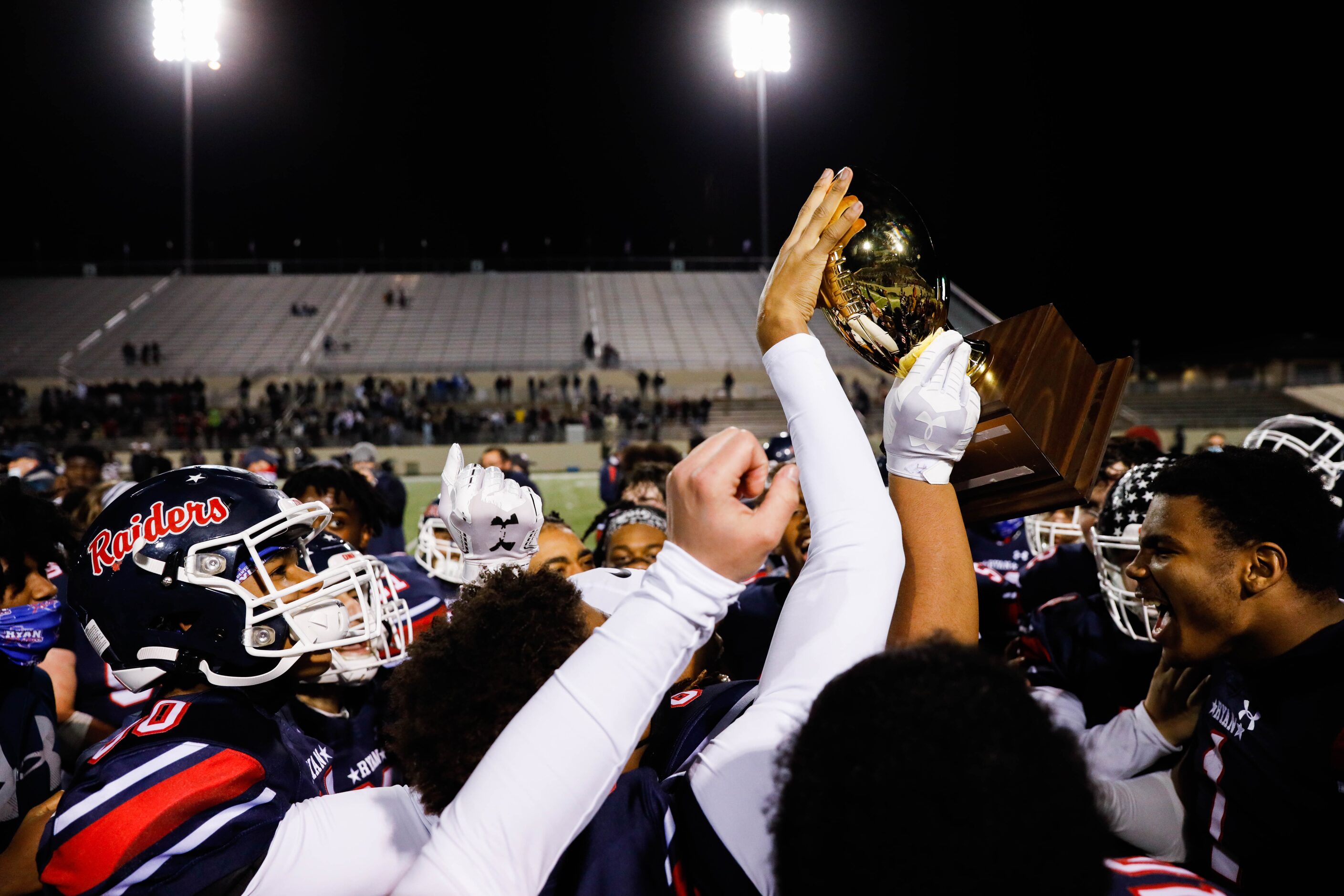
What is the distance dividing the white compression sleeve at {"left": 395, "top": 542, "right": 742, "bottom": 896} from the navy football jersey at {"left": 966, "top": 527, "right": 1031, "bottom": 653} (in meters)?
1.89

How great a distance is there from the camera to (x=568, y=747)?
1020 mm

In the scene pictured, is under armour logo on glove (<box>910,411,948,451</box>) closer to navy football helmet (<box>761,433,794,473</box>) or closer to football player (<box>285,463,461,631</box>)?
football player (<box>285,463,461,631</box>)

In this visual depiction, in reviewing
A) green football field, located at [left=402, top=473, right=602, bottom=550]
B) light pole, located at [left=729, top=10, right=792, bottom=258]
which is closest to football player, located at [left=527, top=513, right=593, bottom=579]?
green football field, located at [left=402, top=473, right=602, bottom=550]

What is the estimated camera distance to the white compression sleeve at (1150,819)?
1873mm

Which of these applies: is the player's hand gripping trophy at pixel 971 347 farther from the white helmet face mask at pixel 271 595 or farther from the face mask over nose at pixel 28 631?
the face mask over nose at pixel 28 631

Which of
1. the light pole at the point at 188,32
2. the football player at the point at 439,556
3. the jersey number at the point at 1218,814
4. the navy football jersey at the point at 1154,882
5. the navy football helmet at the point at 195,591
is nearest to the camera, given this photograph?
the navy football jersey at the point at 1154,882

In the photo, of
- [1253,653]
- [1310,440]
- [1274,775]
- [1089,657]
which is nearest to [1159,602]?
[1253,653]

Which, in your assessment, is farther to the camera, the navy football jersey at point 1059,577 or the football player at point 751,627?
the navy football jersey at point 1059,577

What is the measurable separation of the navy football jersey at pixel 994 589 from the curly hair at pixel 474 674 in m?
1.75

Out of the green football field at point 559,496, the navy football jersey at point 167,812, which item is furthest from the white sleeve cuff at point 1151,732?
the green football field at point 559,496

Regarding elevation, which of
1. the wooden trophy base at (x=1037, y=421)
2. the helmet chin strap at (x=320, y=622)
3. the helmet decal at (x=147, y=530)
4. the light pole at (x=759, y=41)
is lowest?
the helmet chin strap at (x=320, y=622)

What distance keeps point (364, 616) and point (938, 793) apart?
64.0 inches

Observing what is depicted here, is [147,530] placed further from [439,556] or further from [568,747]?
[439,556]

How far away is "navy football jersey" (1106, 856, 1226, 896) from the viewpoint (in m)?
1.20
